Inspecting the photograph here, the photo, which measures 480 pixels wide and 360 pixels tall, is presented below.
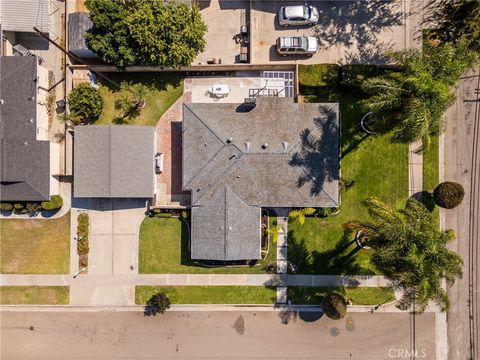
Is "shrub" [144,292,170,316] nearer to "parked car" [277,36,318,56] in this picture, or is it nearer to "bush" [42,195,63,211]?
"bush" [42,195,63,211]

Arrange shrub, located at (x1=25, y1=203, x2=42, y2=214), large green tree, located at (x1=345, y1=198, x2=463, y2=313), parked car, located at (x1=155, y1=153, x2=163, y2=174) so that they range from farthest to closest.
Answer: parked car, located at (x1=155, y1=153, x2=163, y2=174) → shrub, located at (x1=25, y1=203, x2=42, y2=214) → large green tree, located at (x1=345, y1=198, x2=463, y2=313)

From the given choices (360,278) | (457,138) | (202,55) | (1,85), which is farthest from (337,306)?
(1,85)

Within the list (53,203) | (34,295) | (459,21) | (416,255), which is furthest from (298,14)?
(34,295)

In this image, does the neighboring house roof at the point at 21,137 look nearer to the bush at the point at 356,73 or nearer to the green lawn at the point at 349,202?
the green lawn at the point at 349,202

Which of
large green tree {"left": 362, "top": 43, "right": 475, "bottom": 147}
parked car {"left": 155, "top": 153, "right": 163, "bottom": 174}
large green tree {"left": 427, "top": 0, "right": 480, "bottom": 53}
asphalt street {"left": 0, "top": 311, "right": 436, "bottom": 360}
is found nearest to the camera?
large green tree {"left": 362, "top": 43, "right": 475, "bottom": 147}

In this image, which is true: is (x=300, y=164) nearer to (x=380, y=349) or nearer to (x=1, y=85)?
(x=380, y=349)

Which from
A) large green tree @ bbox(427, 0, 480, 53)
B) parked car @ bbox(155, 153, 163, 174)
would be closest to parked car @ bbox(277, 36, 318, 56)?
large green tree @ bbox(427, 0, 480, 53)
